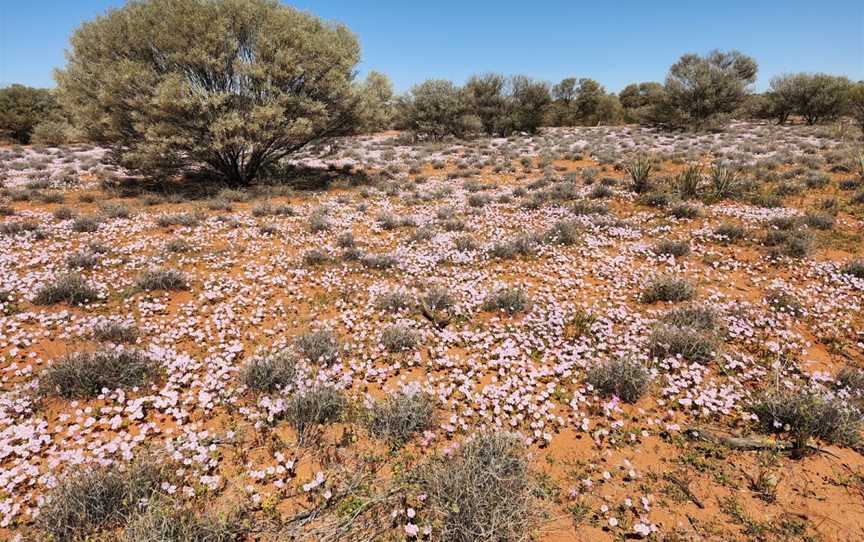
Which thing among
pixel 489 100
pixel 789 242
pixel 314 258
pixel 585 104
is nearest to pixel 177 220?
pixel 314 258

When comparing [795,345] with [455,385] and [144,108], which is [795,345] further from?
[144,108]

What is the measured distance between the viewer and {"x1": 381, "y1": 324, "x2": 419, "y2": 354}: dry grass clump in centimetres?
605

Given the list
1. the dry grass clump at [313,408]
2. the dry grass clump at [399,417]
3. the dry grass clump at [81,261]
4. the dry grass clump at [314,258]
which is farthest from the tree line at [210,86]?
the dry grass clump at [399,417]

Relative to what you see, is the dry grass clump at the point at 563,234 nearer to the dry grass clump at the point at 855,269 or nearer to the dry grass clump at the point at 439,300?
the dry grass clump at the point at 439,300

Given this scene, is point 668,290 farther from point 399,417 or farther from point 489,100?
point 489,100

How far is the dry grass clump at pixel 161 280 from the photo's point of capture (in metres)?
7.54

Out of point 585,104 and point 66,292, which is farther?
point 585,104

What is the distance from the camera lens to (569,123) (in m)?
58.0

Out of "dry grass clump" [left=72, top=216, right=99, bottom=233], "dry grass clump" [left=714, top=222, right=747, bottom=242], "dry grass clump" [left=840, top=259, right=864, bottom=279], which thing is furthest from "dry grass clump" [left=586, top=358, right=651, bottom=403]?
"dry grass clump" [left=72, top=216, right=99, bottom=233]

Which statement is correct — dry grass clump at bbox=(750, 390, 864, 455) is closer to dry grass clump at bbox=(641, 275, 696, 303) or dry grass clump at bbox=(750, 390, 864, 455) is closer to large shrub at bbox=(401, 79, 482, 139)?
dry grass clump at bbox=(641, 275, 696, 303)

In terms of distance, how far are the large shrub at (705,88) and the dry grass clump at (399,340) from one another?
45666 mm

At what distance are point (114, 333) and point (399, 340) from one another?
462 centimetres

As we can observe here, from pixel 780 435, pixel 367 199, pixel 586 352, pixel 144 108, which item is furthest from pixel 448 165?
pixel 780 435

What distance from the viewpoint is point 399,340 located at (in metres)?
6.06
